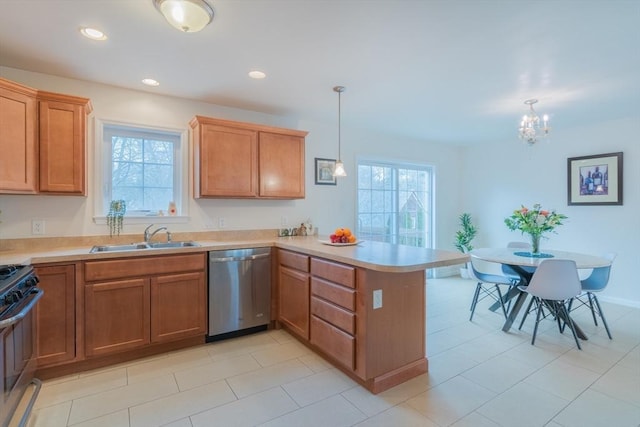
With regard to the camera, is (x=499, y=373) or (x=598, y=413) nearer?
(x=598, y=413)

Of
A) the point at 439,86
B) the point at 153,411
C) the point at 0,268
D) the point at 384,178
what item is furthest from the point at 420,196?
the point at 0,268

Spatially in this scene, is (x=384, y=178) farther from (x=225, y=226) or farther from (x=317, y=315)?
(x=317, y=315)

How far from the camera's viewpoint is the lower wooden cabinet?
8.00 ft

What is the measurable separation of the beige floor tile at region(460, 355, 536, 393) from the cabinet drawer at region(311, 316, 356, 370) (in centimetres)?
90

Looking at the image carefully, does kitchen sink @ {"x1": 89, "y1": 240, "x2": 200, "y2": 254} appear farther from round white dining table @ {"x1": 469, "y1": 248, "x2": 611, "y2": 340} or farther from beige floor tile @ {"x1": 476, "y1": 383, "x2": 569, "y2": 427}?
round white dining table @ {"x1": 469, "y1": 248, "x2": 611, "y2": 340}

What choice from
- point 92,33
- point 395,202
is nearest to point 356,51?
point 92,33

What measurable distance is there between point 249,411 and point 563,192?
16.4 ft

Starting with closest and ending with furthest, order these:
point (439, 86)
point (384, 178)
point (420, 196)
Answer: point (439, 86) → point (384, 178) → point (420, 196)

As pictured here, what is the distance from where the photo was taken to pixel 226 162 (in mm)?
3236

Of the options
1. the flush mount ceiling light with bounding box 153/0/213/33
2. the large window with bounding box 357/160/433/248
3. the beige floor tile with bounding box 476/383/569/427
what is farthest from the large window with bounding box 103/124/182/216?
the beige floor tile with bounding box 476/383/569/427

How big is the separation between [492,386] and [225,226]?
285cm

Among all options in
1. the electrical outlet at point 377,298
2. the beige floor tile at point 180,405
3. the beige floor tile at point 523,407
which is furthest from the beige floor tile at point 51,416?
the beige floor tile at point 523,407

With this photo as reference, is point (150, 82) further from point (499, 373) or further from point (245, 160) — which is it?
point (499, 373)

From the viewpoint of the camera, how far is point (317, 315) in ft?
8.59
